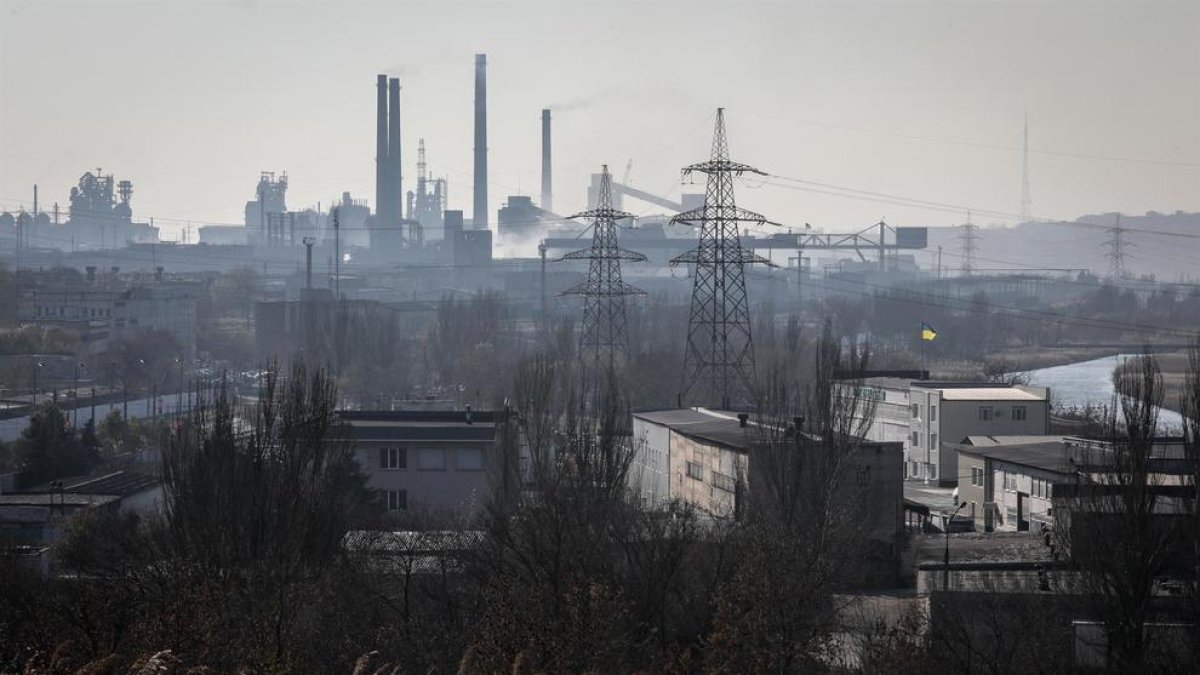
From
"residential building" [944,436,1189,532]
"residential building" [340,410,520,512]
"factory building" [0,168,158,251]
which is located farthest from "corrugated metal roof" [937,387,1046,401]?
"factory building" [0,168,158,251]

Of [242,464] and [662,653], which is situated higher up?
[242,464]

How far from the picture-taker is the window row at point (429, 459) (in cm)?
852

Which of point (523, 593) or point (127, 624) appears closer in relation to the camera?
point (127, 624)

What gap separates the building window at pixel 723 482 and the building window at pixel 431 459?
4.79 ft

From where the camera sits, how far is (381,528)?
6328mm

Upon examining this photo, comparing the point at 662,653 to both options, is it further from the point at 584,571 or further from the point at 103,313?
the point at 103,313

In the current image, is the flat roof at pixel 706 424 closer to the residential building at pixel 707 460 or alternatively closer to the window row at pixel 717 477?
the residential building at pixel 707 460

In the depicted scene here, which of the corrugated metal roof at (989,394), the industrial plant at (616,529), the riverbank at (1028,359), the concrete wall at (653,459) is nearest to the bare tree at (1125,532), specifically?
the industrial plant at (616,529)

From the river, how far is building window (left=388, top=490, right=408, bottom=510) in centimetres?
715

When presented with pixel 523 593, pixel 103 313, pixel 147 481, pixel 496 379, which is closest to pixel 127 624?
pixel 523 593

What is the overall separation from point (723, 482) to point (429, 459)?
63.8 inches

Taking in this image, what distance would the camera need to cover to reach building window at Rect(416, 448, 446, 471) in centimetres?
853

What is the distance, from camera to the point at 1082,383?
19328 millimetres

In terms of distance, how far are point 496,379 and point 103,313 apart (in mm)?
6455
